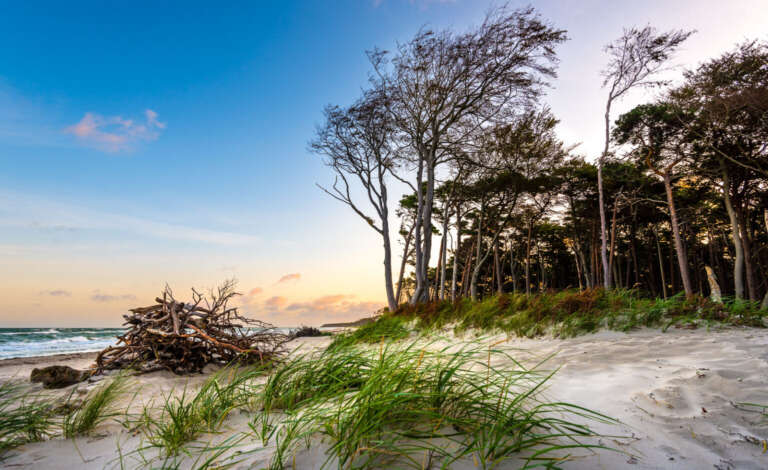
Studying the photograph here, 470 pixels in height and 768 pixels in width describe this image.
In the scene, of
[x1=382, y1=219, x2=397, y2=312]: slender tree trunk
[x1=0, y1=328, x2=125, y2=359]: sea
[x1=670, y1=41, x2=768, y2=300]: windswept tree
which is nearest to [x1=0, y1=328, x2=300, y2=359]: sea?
[x1=0, y1=328, x2=125, y2=359]: sea

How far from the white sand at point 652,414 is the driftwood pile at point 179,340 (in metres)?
0.86

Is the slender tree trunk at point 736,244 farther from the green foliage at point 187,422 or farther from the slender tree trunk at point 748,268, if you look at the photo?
the green foliage at point 187,422

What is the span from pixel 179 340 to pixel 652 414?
4.48 meters

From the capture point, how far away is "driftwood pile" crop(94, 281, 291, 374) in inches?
163

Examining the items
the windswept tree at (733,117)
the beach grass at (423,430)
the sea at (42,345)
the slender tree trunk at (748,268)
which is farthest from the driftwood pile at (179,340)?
the slender tree trunk at (748,268)

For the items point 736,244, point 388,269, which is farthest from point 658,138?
point 388,269

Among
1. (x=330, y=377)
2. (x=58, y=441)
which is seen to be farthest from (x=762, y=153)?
(x=58, y=441)

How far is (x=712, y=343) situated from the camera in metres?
3.48

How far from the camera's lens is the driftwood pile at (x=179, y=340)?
413 centimetres

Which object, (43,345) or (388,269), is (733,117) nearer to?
(388,269)

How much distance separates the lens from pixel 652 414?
1.89m

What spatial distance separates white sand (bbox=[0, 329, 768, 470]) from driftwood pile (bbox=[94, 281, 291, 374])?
86cm

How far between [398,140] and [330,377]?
12966 mm

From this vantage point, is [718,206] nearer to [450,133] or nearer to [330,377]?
[450,133]
